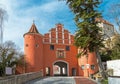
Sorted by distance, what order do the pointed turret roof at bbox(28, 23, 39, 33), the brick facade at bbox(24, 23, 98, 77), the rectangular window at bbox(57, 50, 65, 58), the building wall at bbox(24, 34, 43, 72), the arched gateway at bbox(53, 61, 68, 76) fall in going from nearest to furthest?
the building wall at bbox(24, 34, 43, 72)
the brick facade at bbox(24, 23, 98, 77)
the pointed turret roof at bbox(28, 23, 39, 33)
the rectangular window at bbox(57, 50, 65, 58)
the arched gateway at bbox(53, 61, 68, 76)

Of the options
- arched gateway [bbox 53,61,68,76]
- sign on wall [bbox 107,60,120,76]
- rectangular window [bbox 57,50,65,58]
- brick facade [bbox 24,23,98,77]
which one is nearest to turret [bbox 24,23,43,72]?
brick facade [bbox 24,23,98,77]

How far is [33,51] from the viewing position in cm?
4341

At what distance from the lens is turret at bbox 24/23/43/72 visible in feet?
141

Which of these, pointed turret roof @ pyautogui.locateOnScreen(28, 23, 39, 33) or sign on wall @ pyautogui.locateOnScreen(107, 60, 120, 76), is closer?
sign on wall @ pyautogui.locateOnScreen(107, 60, 120, 76)

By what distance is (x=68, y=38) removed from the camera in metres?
49.0

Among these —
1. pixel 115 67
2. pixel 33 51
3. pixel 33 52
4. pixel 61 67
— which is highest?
pixel 33 51

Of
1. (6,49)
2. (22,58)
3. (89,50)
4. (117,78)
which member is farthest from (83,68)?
(117,78)

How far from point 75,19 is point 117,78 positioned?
59.3 ft

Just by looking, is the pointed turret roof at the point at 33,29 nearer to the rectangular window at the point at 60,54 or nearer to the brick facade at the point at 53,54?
the brick facade at the point at 53,54

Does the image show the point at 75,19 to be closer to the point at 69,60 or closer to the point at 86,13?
the point at 86,13

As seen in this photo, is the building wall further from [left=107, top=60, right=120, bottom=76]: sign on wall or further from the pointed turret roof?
[left=107, top=60, right=120, bottom=76]: sign on wall

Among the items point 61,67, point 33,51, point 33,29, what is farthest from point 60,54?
point 61,67

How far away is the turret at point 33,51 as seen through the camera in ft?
141

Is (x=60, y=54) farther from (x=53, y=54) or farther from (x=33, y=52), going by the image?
(x=33, y=52)
